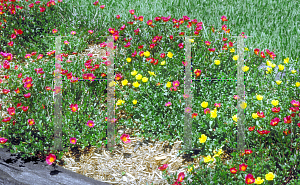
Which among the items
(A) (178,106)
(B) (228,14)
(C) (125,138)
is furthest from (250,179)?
(B) (228,14)

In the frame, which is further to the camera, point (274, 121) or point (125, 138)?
point (125, 138)

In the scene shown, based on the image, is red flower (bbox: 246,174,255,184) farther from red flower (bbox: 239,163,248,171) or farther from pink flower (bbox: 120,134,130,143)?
pink flower (bbox: 120,134,130,143)

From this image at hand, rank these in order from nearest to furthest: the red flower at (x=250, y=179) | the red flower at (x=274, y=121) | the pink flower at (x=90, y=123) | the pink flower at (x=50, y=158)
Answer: the red flower at (x=250, y=179)
the red flower at (x=274, y=121)
the pink flower at (x=50, y=158)
the pink flower at (x=90, y=123)

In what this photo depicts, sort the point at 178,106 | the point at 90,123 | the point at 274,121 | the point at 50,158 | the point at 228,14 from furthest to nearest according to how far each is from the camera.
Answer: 1. the point at 228,14
2. the point at 178,106
3. the point at 90,123
4. the point at 50,158
5. the point at 274,121

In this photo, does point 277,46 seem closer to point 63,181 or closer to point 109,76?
point 109,76

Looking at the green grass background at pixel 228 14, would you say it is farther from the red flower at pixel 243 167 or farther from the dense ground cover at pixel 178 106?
the red flower at pixel 243 167

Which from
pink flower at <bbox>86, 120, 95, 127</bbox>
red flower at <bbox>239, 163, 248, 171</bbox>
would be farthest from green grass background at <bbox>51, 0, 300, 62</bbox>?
red flower at <bbox>239, 163, 248, 171</bbox>

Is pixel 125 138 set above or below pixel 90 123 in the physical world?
below

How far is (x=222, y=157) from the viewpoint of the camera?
2.67 m

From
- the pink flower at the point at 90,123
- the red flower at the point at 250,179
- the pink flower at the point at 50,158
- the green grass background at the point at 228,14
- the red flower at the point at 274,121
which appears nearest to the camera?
the red flower at the point at 250,179

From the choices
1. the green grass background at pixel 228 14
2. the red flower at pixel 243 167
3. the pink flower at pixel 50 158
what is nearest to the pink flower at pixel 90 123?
the pink flower at pixel 50 158

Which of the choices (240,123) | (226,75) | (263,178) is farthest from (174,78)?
(263,178)

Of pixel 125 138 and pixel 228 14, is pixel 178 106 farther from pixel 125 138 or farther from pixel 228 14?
pixel 228 14

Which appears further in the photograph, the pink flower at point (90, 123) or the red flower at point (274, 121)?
the pink flower at point (90, 123)
